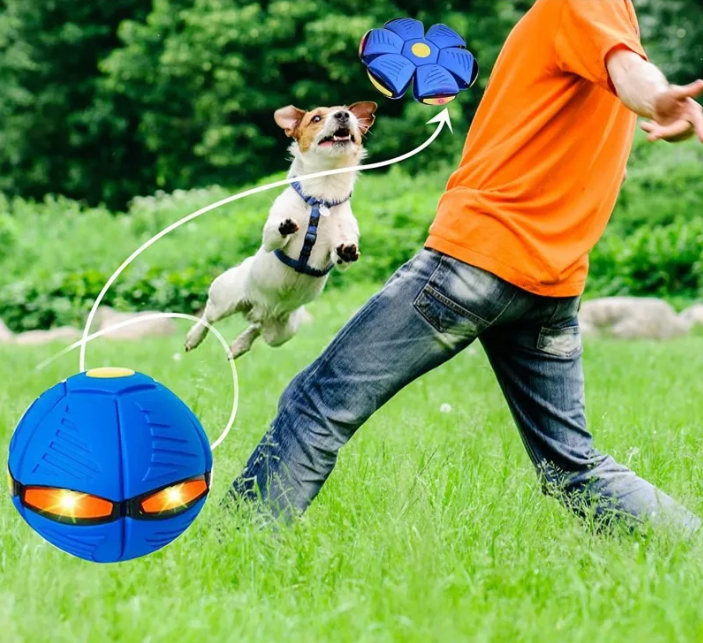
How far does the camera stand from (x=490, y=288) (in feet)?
8.79

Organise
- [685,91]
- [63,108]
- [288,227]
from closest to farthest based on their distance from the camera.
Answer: [685,91] < [288,227] < [63,108]

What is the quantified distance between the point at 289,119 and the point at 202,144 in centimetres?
1691

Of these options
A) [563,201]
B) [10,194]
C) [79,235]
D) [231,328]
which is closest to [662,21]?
[79,235]

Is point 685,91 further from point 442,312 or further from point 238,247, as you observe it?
point 238,247

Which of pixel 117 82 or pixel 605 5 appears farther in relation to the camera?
pixel 117 82

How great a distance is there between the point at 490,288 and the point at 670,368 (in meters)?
4.74

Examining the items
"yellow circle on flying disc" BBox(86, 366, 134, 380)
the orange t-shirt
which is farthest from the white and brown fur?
"yellow circle on flying disc" BBox(86, 366, 134, 380)

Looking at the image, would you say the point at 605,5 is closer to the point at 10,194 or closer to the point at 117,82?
the point at 117,82

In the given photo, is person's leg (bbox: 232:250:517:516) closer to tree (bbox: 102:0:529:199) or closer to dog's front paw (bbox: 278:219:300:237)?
dog's front paw (bbox: 278:219:300:237)

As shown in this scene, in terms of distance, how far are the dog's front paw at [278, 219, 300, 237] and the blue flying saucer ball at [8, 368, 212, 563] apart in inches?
21.2

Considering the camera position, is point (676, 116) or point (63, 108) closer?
point (676, 116)

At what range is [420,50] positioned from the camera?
8.68 feet

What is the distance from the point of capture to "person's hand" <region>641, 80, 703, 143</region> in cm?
218

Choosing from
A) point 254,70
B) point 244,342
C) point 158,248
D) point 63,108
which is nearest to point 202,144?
point 254,70
